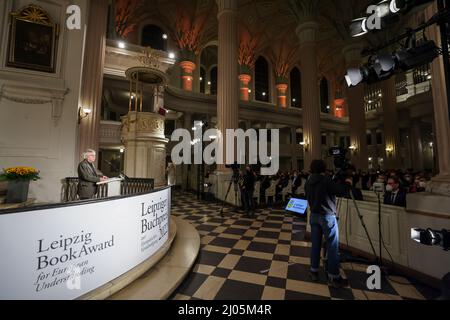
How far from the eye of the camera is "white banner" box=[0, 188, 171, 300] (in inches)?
57.2

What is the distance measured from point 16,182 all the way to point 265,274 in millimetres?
5100

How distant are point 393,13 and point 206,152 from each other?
490 inches

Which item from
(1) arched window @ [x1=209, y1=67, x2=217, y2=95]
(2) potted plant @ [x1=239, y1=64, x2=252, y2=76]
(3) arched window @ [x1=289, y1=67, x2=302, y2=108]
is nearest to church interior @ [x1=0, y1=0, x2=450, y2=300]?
(1) arched window @ [x1=209, y1=67, x2=217, y2=95]

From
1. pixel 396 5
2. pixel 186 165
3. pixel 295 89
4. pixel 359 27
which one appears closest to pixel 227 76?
pixel 359 27

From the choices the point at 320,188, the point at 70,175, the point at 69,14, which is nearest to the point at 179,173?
the point at 70,175

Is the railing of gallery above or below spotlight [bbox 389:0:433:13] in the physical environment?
below

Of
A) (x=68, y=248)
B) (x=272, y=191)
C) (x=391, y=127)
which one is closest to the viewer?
(x=68, y=248)

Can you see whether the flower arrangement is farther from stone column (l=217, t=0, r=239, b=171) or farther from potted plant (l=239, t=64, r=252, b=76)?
potted plant (l=239, t=64, r=252, b=76)

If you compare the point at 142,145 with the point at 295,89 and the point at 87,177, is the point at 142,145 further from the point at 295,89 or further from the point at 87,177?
the point at 295,89

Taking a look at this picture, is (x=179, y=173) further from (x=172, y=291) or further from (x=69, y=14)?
(x=172, y=291)

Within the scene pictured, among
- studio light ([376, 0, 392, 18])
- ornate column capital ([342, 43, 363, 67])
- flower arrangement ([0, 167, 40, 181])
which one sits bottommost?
flower arrangement ([0, 167, 40, 181])

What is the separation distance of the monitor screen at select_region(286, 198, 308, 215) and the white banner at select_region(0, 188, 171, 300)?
364 centimetres

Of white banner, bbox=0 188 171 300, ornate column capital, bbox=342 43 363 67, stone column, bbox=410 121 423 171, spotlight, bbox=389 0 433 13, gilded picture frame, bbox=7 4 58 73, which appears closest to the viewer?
white banner, bbox=0 188 171 300

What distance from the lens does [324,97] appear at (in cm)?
2292
